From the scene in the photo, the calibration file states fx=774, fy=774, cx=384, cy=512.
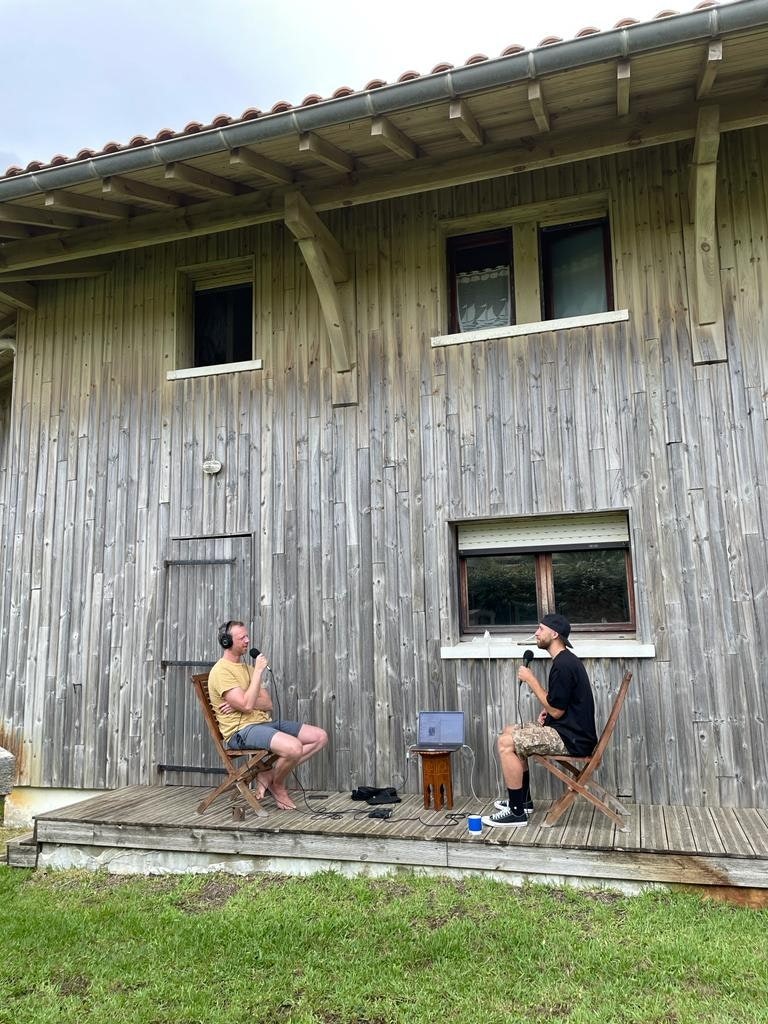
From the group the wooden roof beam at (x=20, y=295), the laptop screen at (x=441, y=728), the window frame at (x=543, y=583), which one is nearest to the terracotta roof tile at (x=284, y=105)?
the wooden roof beam at (x=20, y=295)

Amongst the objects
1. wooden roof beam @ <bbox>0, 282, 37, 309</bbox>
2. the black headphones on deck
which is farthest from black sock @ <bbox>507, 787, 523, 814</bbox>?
wooden roof beam @ <bbox>0, 282, 37, 309</bbox>

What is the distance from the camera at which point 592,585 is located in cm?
628

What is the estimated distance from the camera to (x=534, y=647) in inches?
244

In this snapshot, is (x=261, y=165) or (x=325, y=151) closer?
(x=325, y=151)

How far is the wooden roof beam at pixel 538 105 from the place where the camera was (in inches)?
203

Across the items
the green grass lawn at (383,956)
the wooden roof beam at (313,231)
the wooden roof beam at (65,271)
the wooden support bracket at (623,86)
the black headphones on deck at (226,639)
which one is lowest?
the green grass lawn at (383,956)

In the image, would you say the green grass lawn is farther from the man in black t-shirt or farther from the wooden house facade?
the wooden house facade

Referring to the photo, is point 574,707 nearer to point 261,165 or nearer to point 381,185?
point 381,185

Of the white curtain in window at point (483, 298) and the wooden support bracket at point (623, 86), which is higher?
the wooden support bracket at point (623, 86)

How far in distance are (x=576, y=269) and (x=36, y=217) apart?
15.7 ft

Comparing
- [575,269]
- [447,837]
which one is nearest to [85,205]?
[575,269]

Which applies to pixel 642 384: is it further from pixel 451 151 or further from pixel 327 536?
pixel 327 536

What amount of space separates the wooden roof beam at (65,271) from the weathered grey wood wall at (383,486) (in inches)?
8.5

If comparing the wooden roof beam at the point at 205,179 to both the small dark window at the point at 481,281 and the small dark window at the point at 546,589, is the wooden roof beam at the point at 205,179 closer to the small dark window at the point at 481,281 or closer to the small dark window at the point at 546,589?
the small dark window at the point at 481,281
